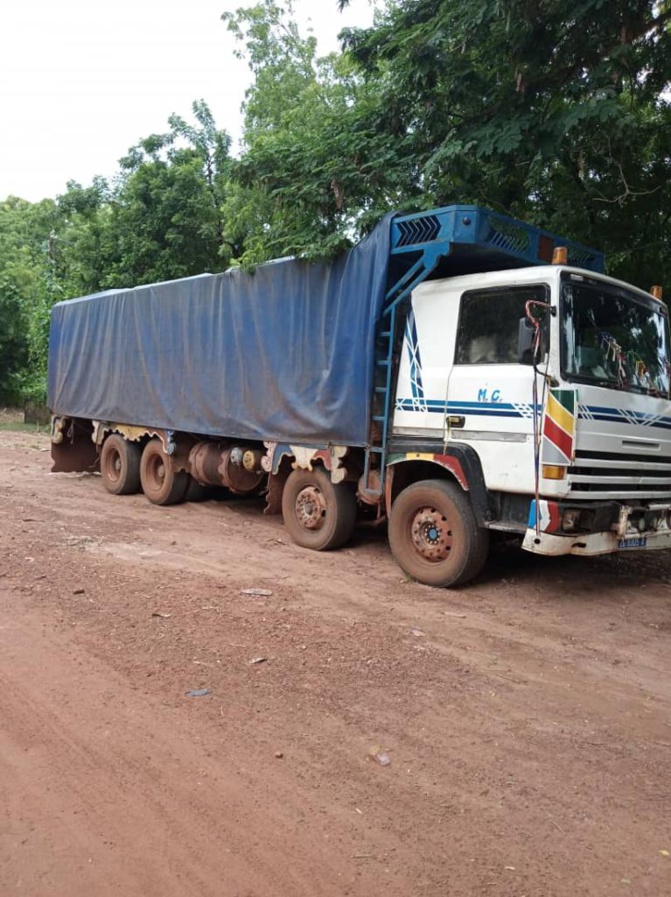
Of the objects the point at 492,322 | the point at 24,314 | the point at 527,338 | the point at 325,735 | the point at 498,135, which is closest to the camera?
the point at 325,735

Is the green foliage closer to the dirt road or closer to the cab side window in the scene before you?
the cab side window

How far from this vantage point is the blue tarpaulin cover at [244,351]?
284 inches

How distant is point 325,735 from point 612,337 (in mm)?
4338

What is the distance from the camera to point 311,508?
7.89 meters

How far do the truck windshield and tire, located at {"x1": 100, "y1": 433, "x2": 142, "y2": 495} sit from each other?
295 inches

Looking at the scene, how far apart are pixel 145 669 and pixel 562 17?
23.1 feet

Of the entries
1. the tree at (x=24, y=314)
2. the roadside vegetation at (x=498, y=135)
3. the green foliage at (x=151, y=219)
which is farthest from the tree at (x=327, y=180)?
the tree at (x=24, y=314)

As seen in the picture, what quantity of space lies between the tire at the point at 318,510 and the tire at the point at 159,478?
8.97 feet

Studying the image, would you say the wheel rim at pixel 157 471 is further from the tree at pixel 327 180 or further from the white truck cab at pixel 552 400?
the white truck cab at pixel 552 400

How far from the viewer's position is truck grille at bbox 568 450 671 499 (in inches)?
222

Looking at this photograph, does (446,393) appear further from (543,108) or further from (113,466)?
(113,466)

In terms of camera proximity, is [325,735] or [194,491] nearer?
[325,735]

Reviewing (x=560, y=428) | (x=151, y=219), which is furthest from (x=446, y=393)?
(x=151, y=219)

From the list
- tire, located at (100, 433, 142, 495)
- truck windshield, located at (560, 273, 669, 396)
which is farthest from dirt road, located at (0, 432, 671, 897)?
tire, located at (100, 433, 142, 495)
